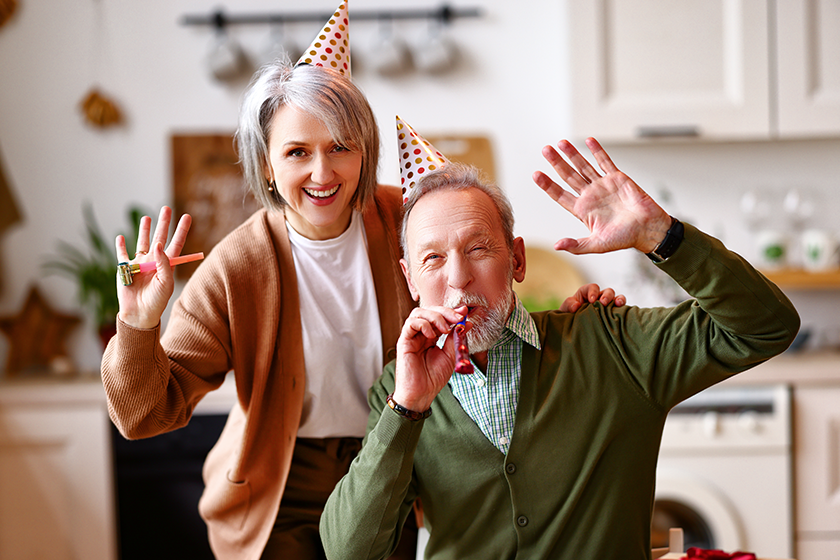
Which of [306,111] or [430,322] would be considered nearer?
[430,322]

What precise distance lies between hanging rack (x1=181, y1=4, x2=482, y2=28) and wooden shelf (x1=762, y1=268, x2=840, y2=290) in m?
1.62

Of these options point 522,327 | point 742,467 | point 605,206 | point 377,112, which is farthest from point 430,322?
point 377,112

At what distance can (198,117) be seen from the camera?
10.5 ft

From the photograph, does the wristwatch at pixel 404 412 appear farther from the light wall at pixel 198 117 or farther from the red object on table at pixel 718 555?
the light wall at pixel 198 117

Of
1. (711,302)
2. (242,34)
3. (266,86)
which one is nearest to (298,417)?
(266,86)

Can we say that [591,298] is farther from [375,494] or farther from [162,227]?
[162,227]

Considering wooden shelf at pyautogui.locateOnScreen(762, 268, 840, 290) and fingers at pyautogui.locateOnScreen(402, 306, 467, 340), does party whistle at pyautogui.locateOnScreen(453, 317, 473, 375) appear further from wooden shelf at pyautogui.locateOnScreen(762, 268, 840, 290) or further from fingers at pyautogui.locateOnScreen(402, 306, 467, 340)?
wooden shelf at pyautogui.locateOnScreen(762, 268, 840, 290)

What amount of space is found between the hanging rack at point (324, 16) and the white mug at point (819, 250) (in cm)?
164

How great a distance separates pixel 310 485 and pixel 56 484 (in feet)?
5.41

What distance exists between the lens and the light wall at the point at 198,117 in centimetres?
318

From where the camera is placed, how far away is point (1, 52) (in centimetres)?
317

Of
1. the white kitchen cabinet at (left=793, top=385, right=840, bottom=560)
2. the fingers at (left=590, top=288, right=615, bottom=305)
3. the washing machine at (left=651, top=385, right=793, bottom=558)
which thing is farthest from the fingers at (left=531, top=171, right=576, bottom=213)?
the white kitchen cabinet at (left=793, top=385, right=840, bottom=560)

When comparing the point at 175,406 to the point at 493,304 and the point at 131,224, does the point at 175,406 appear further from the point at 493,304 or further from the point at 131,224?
the point at 131,224

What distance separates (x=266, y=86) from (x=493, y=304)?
0.57 meters
